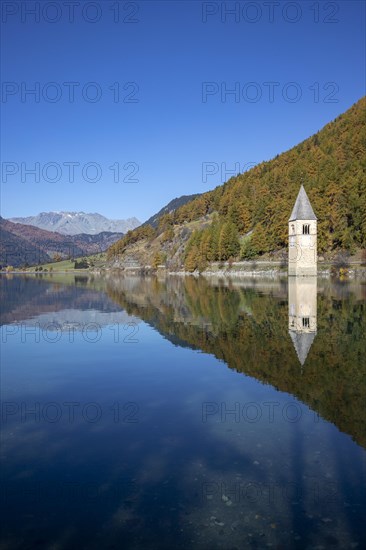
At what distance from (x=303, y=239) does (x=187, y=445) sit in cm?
9722

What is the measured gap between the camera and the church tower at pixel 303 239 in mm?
100062

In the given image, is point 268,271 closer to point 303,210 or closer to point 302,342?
point 303,210

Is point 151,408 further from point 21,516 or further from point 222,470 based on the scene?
point 21,516

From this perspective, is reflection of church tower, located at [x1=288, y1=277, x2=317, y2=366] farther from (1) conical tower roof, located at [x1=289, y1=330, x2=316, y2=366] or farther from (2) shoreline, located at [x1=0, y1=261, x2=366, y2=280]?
(2) shoreline, located at [x1=0, y1=261, x2=366, y2=280]

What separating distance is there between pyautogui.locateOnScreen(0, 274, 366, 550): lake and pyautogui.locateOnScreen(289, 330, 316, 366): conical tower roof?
0.12m

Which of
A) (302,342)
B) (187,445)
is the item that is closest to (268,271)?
(302,342)

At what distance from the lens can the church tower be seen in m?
100

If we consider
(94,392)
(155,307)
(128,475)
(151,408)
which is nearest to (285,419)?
(151,408)

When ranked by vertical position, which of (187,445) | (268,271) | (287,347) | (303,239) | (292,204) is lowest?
(187,445)

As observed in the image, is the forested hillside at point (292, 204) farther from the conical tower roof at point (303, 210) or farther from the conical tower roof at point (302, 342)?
the conical tower roof at point (302, 342)

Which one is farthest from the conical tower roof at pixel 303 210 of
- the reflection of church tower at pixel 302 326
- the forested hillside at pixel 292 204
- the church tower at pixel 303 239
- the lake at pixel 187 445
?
the lake at pixel 187 445

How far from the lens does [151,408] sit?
13.3 metres

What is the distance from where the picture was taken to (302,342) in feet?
70.8

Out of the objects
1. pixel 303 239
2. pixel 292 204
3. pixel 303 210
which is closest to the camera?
pixel 303 239
